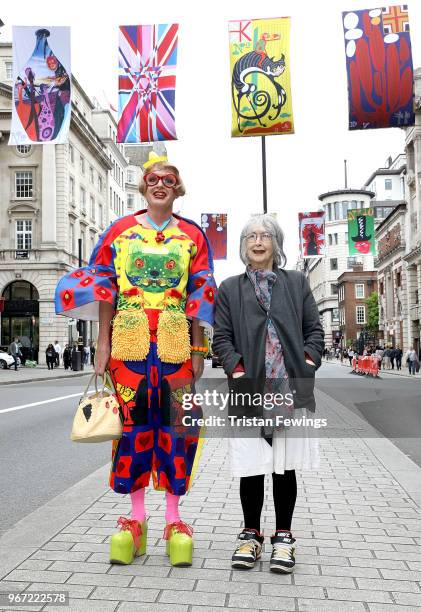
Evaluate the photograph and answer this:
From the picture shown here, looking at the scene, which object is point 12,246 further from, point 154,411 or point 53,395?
point 154,411

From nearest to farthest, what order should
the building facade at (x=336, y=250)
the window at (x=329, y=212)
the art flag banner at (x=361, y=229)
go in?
the art flag banner at (x=361, y=229)
the building facade at (x=336, y=250)
the window at (x=329, y=212)

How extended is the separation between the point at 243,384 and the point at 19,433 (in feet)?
24.8

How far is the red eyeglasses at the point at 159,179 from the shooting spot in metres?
4.11

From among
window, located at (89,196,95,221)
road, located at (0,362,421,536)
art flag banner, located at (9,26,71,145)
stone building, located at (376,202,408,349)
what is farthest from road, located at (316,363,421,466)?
window, located at (89,196,95,221)

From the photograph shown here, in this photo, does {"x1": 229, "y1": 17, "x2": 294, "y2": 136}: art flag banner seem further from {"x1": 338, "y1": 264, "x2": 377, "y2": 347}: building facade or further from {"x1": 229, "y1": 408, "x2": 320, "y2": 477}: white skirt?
{"x1": 338, "y1": 264, "x2": 377, "y2": 347}: building facade

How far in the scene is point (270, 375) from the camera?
147 inches

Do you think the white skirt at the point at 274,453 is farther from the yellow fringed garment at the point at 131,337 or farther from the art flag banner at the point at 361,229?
the art flag banner at the point at 361,229

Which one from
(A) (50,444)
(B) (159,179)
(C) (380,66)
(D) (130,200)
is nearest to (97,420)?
(B) (159,179)

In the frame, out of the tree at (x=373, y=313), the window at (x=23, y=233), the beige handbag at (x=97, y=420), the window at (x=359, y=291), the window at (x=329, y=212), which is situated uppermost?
the window at (x=329, y=212)

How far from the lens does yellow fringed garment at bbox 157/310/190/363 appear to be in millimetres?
3789

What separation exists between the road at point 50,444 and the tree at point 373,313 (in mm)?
65808

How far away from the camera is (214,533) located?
4363 millimetres

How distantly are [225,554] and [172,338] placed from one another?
4.15 feet

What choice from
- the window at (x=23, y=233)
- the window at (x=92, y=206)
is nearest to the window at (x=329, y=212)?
the window at (x=92, y=206)
